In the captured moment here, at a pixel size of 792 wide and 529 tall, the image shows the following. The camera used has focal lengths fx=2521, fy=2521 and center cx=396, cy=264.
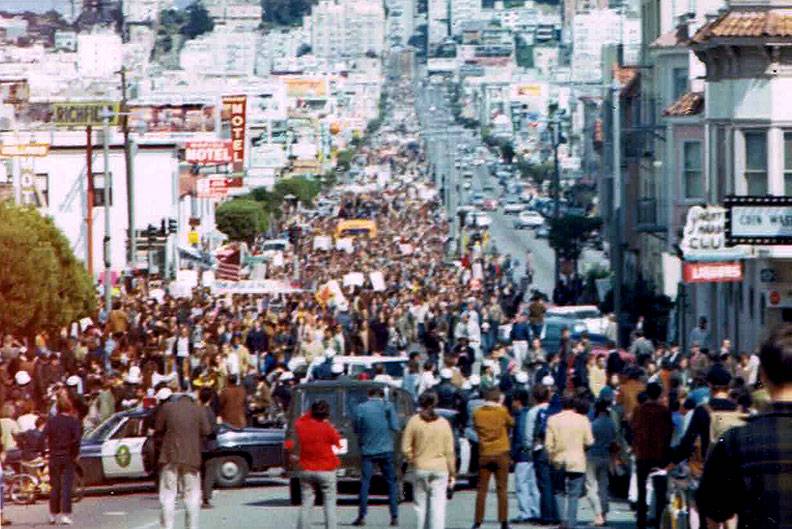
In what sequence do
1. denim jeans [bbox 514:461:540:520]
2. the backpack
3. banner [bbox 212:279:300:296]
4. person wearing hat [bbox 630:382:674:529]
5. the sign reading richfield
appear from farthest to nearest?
banner [bbox 212:279:300:296] < the sign reading richfield < denim jeans [bbox 514:461:540:520] < person wearing hat [bbox 630:382:674:529] < the backpack

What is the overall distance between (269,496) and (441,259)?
272 ft

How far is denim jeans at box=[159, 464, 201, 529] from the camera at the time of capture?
20109 millimetres

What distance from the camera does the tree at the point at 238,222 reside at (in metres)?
119

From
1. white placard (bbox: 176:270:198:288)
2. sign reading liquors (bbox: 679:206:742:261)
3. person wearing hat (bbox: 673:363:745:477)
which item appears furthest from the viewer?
white placard (bbox: 176:270:198:288)

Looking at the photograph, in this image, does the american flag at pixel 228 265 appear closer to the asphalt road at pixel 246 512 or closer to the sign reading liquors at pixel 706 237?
the sign reading liquors at pixel 706 237

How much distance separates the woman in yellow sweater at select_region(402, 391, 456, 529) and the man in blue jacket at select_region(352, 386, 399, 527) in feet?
8.63

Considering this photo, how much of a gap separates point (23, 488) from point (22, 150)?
42136mm

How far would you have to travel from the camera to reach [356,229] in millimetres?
127062

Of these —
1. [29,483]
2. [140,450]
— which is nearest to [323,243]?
[140,450]

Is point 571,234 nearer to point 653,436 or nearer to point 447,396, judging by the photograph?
point 447,396

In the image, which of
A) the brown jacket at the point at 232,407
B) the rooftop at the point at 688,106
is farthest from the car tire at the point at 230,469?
the rooftop at the point at 688,106

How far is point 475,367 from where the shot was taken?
46094 mm

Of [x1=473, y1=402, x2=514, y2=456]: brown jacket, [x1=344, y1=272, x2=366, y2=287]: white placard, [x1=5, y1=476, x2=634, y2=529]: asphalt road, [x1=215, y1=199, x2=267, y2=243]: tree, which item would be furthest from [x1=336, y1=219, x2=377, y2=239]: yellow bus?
[x1=473, y1=402, x2=514, y2=456]: brown jacket

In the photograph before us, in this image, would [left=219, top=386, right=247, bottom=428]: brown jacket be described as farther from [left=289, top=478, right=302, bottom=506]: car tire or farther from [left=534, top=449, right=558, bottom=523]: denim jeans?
[left=534, top=449, right=558, bottom=523]: denim jeans
